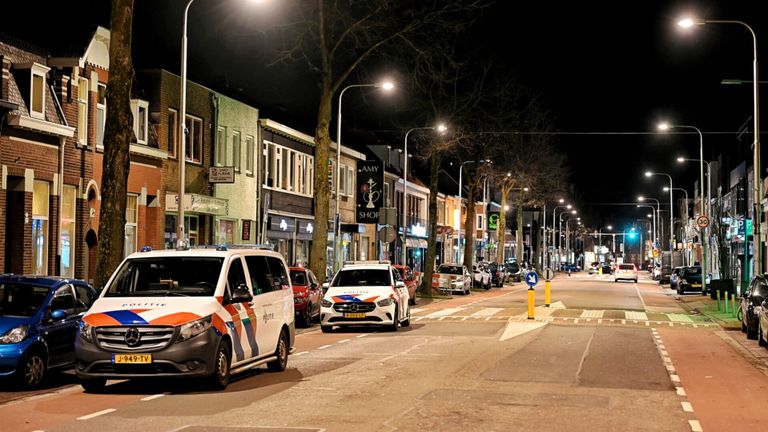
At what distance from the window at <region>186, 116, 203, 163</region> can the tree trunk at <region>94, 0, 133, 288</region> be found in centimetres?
1699

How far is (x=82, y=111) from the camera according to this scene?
28.8 metres

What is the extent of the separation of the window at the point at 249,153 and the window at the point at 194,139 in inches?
183

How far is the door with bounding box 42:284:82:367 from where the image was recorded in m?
14.6

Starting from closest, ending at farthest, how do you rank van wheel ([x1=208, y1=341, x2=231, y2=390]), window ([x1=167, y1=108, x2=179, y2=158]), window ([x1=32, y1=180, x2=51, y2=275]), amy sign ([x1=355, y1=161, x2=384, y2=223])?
van wheel ([x1=208, y1=341, x2=231, y2=390])
window ([x1=32, y1=180, x2=51, y2=275])
window ([x1=167, y1=108, x2=179, y2=158])
amy sign ([x1=355, y1=161, x2=384, y2=223])

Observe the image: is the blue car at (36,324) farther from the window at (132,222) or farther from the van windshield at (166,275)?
the window at (132,222)

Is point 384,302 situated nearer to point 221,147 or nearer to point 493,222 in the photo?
point 221,147

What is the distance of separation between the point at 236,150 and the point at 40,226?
1449cm

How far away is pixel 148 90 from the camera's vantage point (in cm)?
3353

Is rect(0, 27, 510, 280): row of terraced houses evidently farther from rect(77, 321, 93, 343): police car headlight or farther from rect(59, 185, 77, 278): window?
rect(77, 321, 93, 343): police car headlight

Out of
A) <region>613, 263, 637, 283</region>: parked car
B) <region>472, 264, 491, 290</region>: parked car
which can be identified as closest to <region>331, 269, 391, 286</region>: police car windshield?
<region>472, 264, 491, 290</region>: parked car

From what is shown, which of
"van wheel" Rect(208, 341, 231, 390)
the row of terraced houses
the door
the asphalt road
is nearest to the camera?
the asphalt road

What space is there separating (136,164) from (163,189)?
2.33 metres

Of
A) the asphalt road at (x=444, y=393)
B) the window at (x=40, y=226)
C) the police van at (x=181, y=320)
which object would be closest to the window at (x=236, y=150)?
the window at (x=40, y=226)

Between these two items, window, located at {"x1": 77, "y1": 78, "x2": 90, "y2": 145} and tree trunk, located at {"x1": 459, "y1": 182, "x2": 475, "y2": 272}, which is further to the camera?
tree trunk, located at {"x1": 459, "y1": 182, "x2": 475, "y2": 272}
